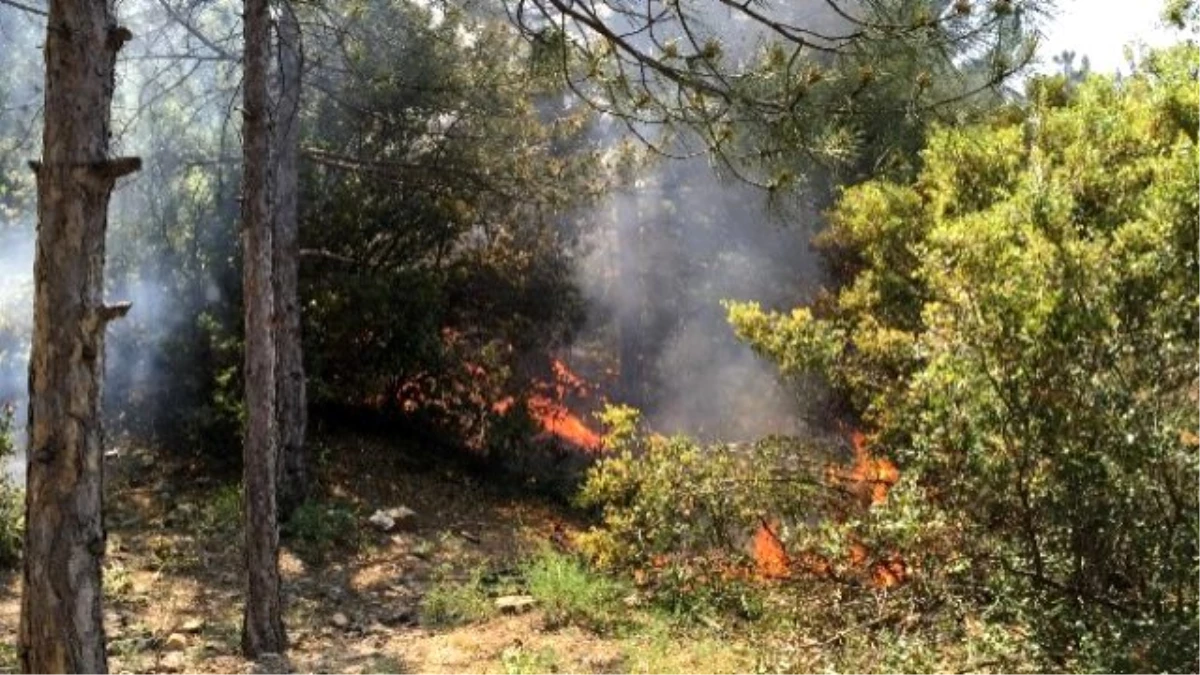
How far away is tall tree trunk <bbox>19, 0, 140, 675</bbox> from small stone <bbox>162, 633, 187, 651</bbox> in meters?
4.11

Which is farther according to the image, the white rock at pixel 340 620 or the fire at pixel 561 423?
the fire at pixel 561 423

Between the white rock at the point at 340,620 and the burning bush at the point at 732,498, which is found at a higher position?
the burning bush at the point at 732,498

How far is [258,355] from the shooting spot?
815 cm

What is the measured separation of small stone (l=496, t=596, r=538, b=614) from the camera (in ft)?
31.6

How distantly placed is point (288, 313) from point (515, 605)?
443 cm

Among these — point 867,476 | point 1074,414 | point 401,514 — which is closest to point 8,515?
point 401,514

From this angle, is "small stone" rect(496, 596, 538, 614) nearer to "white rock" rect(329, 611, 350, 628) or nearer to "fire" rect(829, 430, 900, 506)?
"white rock" rect(329, 611, 350, 628)

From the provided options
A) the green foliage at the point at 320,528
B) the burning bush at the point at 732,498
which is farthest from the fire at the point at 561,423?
the burning bush at the point at 732,498

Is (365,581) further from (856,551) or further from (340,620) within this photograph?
(856,551)

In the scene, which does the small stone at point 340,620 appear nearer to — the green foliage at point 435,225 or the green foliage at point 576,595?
the green foliage at point 576,595

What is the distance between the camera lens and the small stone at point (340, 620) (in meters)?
9.68

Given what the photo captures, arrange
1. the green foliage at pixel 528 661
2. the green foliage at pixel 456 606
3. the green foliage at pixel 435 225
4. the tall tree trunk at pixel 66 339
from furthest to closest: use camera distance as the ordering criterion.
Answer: the green foliage at pixel 435 225, the green foliage at pixel 456 606, the green foliage at pixel 528 661, the tall tree trunk at pixel 66 339

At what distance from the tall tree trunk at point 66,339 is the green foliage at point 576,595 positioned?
201 inches

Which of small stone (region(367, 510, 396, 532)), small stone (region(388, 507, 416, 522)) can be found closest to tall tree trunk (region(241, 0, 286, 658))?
small stone (region(367, 510, 396, 532))
